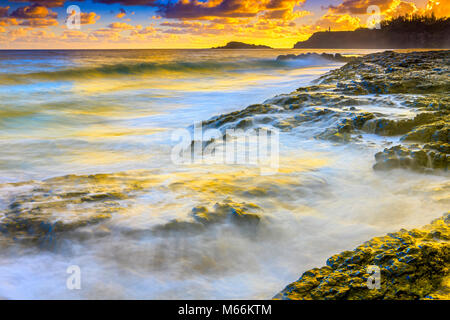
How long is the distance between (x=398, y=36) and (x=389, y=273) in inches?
5545

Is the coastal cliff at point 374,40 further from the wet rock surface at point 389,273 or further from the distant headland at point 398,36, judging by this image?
the wet rock surface at point 389,273

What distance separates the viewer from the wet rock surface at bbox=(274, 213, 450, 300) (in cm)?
152

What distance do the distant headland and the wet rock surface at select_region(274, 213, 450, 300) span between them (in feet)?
373

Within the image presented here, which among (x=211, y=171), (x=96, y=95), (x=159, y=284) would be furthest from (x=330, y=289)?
(x=96, y=95)

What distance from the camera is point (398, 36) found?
12175cm

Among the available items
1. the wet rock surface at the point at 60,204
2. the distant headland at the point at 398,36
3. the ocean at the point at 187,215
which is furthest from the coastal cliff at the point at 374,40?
the wet rock surface at the point at 60,204

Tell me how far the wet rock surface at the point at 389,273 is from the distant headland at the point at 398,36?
113739 mm

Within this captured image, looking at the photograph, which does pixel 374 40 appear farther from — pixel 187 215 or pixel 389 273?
pixel 389 273

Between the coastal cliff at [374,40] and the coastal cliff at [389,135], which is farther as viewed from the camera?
the coastal cliff at [374,40]

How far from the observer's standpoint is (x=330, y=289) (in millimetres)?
1598

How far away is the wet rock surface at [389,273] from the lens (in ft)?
4.99

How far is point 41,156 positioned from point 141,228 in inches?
152

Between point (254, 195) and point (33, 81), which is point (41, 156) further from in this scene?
point (33, 81)

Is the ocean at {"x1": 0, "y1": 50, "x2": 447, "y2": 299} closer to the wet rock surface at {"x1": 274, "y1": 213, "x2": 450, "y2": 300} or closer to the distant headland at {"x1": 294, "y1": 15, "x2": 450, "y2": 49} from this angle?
the wet rock surface at {"x1": 274, "y1": 213, "x2": 450, "y2": 300}
